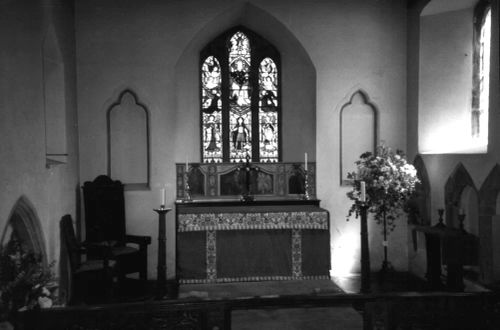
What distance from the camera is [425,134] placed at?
795cm

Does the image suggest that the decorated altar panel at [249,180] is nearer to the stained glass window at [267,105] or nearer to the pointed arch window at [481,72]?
the stained glass window at [267,105]

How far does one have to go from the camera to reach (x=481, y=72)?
7590 millimetres

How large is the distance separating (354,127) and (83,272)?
443cm

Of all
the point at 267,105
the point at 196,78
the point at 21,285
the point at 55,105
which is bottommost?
the point at 21,285

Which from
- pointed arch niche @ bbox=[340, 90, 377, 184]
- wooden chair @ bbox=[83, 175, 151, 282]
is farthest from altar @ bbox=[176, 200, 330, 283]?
pointed arch niche @ bbox=[340, 90, 377, 184]

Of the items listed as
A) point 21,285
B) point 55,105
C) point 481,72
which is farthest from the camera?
point 481,72

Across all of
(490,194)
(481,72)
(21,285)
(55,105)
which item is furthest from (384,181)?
(21,285)

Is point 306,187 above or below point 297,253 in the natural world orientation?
above

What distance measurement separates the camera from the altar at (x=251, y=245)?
274 inches

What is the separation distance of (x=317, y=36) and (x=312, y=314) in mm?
4708

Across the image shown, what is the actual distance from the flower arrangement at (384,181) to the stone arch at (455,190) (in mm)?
439

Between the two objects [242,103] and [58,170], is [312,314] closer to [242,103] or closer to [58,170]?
[58,170]

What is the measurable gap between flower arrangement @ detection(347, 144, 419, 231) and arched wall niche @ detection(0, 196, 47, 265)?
3894 mm

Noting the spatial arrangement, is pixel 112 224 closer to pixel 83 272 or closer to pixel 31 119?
pixel 83 272
